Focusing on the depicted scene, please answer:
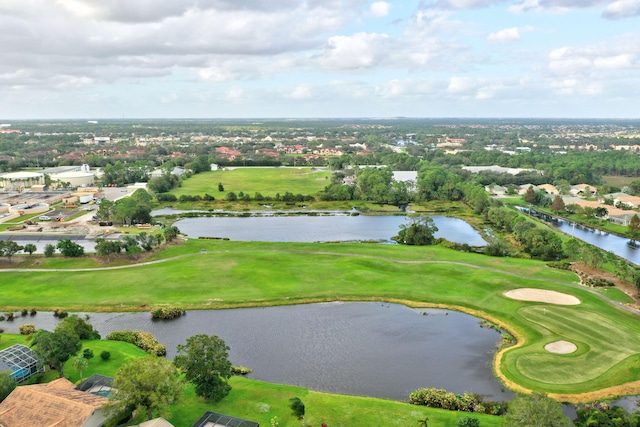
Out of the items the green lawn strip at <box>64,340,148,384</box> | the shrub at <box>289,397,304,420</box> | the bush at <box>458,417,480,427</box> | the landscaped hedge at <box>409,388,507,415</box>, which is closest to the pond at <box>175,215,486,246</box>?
the green lawn strip at <box>64,340,148,384</box>

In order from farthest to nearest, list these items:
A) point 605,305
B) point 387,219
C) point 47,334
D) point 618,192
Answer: point 618,192 < point 387,219 < point 605,305 < point 47,334

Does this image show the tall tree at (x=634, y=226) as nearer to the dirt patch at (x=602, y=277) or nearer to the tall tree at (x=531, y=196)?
the dirt patch at (x=602, y=277)

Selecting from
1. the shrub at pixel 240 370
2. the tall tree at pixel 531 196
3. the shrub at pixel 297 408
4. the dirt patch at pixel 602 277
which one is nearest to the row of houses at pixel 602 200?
the tall tree at pixel 531 196

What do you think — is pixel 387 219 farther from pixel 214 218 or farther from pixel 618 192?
pixel 618 192

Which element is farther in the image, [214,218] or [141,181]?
[141,181]

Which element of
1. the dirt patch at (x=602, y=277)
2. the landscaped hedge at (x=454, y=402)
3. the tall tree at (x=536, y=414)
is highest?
the tall tree at (x=536, y=414)

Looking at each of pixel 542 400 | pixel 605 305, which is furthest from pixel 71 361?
pixel 605 305

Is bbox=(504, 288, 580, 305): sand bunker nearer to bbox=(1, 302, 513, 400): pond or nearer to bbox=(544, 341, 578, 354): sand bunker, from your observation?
bbox=(1, 302, 513, 400): pond
